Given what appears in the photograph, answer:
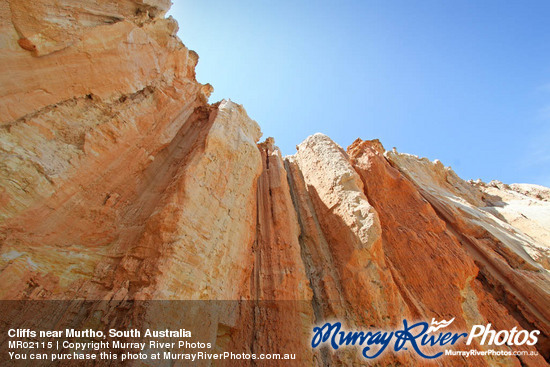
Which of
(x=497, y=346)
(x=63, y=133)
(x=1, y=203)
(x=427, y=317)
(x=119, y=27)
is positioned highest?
(x=119, y=27)

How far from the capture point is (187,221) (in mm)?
6887

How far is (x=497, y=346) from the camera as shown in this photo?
8.19 metres

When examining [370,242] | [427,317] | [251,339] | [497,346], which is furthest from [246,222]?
[497,346]

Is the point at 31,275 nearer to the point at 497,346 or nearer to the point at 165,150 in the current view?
the point at 165,150

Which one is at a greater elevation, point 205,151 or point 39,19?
point 39,19

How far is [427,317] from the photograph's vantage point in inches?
333

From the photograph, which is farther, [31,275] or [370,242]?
[370,242]

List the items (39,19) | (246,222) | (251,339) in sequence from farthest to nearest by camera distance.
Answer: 1. (246,222)
2. (251,339)
3. (39,19)

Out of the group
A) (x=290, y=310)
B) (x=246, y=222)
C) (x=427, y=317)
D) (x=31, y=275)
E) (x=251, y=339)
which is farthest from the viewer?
(x=246, y=222)

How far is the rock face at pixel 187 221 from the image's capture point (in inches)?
A: 228

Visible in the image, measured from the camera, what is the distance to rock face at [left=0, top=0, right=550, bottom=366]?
5801mm

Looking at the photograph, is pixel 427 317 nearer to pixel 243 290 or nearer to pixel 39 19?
pixel 243 290

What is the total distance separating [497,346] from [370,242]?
5.05 metres

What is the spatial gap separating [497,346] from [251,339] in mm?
7977
